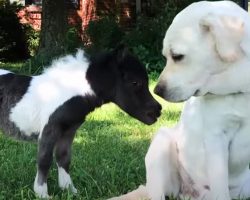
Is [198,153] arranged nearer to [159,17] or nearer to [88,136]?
[88,136]

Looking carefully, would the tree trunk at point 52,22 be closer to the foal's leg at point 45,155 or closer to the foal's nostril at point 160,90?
the foal's leg at point 45,155

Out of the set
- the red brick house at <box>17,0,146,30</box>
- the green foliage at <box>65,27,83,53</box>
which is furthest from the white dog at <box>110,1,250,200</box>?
the red brick house at <box>17,0,146,30</box>

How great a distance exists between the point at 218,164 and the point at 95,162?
6.34 feet

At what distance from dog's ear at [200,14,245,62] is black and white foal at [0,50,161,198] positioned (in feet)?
2.72

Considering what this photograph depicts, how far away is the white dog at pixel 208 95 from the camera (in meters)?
3.50

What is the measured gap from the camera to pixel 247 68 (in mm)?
3533

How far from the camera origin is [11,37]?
18984 mm

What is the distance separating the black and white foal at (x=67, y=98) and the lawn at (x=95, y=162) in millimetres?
405

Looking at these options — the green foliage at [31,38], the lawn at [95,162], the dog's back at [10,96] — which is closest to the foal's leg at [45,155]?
the lawn at [95,162]

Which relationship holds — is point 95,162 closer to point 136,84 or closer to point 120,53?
point 136,84

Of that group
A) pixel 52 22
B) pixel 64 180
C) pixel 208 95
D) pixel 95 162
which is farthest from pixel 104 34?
pixel 208 95

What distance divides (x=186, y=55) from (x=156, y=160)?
0.83 meters

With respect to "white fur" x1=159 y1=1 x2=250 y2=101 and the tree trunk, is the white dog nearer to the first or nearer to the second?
A: "white fur" x1=159 y1=1 x2=250 y2=101

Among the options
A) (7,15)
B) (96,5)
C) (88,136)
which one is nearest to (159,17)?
(96,5)
